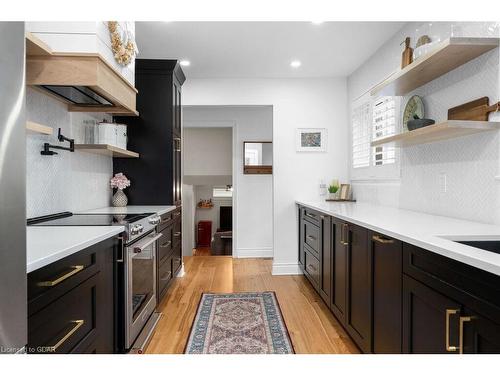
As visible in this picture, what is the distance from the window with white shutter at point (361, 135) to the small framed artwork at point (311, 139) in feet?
1.28

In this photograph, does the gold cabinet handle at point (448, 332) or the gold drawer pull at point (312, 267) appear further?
the gold drawer pull at point (312, 267)

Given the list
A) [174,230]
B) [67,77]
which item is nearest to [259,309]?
[174,230]

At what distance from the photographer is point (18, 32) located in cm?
67

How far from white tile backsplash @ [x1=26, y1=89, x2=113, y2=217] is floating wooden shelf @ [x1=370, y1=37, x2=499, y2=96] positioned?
2.40 metres

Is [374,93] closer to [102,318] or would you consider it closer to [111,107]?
[111,107]

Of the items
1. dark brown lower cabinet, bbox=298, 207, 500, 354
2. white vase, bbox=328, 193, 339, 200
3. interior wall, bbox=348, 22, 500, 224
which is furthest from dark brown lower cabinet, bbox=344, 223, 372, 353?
white vase, bbox=328, 193, 339, 200

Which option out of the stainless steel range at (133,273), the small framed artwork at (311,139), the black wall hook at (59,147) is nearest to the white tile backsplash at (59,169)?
the black wall hook at (59,147)

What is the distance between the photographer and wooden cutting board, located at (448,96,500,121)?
1.77 metres

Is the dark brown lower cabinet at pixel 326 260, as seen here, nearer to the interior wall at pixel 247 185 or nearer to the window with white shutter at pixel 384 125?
the window with white shutter at pixel 384 125

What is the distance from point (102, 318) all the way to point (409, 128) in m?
2.25

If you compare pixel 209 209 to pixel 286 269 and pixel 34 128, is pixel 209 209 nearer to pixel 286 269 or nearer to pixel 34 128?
pixel 286 269

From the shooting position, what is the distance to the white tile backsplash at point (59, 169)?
2.02 metres

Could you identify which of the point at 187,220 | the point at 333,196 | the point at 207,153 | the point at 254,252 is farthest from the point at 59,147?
the point at 187,220

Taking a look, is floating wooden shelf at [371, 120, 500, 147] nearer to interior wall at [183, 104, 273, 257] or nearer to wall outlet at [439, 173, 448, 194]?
wall outlet at [439, 173, 448, 194]
